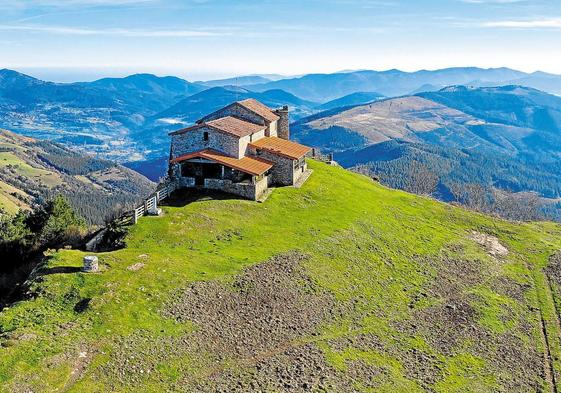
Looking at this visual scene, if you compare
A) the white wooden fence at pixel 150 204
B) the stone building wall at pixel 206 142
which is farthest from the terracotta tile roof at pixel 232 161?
the white wooden fence at pixel 150 204

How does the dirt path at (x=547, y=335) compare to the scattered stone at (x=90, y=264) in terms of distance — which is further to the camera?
the dirt path at (x=547, y=335)

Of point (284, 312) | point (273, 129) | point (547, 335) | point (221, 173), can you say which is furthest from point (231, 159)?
point (547, 335)

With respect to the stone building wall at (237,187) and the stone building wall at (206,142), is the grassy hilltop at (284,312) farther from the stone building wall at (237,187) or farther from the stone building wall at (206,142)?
the stone building wall at (206,142)

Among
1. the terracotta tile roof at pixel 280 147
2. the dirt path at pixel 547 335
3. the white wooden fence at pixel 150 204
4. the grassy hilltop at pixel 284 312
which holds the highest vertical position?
the terracotta tile roof at pixel 280 147

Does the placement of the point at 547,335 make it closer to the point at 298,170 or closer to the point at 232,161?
the point at 298,170

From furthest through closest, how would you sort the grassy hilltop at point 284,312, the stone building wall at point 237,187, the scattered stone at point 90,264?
the stone building wall at point 237,187, the scattered stone at point 90,264, the grassy hilltop at point 284,312

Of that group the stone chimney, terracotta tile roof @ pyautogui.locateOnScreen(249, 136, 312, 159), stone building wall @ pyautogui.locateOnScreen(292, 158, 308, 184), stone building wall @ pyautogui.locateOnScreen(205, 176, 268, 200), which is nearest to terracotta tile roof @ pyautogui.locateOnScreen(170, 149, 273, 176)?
stone building wall @ pyautogui.locateOnScreen(205, 176, 268, 200)
